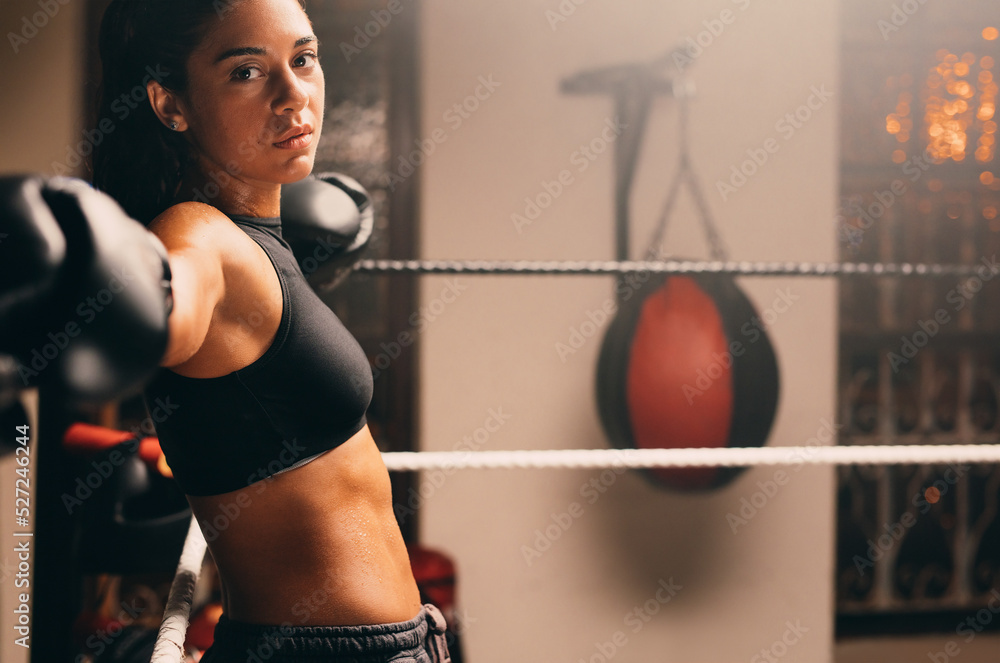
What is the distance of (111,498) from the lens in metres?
0.71

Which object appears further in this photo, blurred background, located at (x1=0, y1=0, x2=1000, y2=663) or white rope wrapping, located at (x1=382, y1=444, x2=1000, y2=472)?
blurred background, located at (x1=0, y1=0, x2=1000, y2=663)

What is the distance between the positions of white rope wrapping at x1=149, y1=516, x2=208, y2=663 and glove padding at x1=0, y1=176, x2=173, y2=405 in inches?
8.8

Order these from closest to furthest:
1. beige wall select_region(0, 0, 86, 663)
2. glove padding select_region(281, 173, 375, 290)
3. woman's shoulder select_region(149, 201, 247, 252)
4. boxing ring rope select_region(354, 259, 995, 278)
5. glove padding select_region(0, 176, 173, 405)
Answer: glove padding select_region(0, 176, 173, 405)
woman's shoulder select_region(149, 201, 247, 252)
glove padding select_region(281, 173, 375, 290)
boxing ring rope select_region(354, 259, 995, 278)
beige wall select_region(0, 0, 86, 663)

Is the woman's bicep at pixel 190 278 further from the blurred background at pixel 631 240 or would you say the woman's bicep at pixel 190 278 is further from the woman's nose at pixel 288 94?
the blurred background at pixel 631 240

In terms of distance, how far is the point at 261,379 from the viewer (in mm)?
416

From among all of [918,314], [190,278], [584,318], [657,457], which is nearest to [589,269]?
[657,457]

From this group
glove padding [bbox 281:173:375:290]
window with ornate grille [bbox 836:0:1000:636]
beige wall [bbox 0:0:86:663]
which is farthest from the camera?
window with ornate grille [bbox 836:0:1000:636]

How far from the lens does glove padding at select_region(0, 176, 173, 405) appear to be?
0.25m

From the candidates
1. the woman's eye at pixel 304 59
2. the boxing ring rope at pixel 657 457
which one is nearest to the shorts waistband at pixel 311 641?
the boxing ring rope at pixel 657 457

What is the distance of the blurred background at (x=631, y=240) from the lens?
1890mm

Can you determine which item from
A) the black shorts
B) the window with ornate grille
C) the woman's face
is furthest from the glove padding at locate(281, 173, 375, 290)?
the window with ornate grille

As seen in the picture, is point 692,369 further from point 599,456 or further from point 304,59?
→ point 304,59

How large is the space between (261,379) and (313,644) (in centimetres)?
17

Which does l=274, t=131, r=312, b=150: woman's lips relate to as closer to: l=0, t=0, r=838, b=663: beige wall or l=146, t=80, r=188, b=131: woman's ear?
l=146, t=80, r=188, b=131: woman's ear
